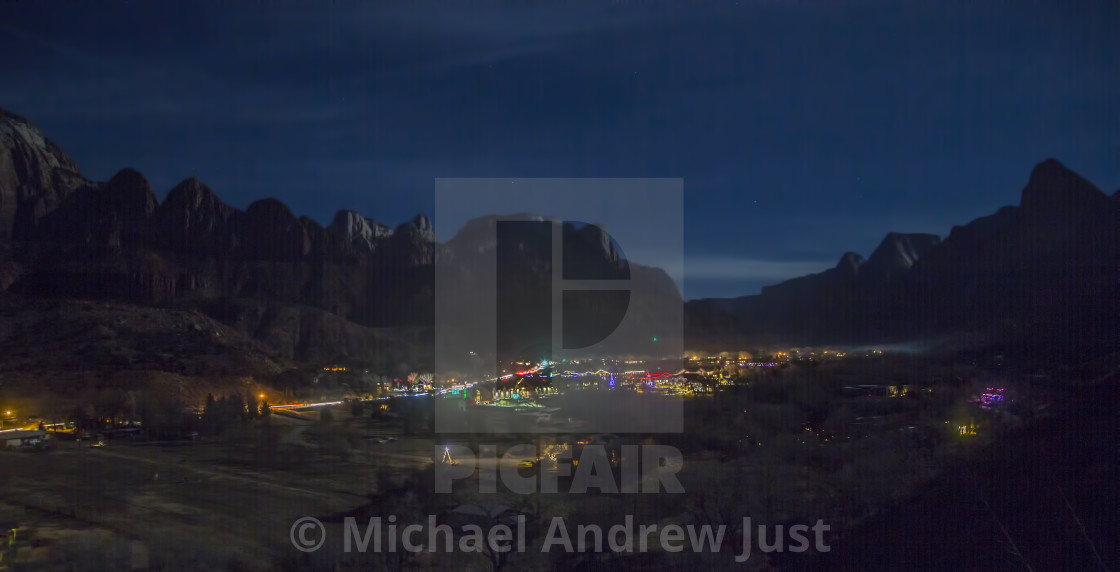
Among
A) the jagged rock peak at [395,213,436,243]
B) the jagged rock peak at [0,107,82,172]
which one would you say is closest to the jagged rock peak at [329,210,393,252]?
the jagged rock peak at [395,213,436,243]

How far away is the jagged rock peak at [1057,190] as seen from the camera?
2136 inches

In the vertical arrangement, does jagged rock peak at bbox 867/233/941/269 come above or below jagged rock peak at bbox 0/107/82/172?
below

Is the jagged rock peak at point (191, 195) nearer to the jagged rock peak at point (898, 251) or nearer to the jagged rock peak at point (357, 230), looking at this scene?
the jagged rock peak at point (357, 230)

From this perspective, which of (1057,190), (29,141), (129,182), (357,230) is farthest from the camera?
(357,230)

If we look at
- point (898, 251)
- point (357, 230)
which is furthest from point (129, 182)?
point (898, 251)

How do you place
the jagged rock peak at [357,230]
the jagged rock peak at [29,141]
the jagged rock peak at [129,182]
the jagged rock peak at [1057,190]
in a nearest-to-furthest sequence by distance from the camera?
the jagged rock peak at [1057,190], the jagged rock peak at [29,141], the jagged rock peak at [129,182], the jagged rock peak at [357,230]

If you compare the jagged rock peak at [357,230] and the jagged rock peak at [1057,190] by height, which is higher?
the jagged rock peak at [357,230]

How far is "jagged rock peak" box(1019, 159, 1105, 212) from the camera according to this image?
2136 inches

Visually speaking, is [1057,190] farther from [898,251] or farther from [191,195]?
[191,195]

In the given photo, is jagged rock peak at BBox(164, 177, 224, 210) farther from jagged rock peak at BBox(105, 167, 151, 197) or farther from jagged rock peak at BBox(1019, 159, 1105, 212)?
jagged rock peak at BBox(1019, 159, 1105, 212)

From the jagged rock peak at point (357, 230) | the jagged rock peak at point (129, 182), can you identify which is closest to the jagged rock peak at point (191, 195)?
the jagged rock peak at point (129, 182)

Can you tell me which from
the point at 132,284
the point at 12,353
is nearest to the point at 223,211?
the point at 132,284

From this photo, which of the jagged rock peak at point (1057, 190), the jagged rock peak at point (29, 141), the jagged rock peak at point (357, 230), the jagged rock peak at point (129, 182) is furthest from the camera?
the jagged rock peak at point (357, 230)

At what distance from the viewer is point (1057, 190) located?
56.2m
